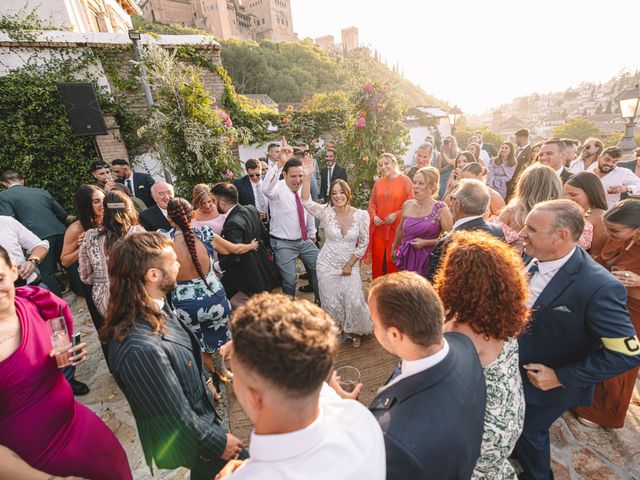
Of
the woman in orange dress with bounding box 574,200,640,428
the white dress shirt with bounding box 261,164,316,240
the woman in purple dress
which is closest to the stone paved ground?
the woman in orange dress with bounding box 574,200,640,428

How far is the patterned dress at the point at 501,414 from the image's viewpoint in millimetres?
1562

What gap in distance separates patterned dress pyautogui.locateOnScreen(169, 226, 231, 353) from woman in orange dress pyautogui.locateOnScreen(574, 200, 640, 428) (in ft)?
11.1

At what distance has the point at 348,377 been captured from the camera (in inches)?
68.1

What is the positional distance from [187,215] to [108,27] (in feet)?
64.9

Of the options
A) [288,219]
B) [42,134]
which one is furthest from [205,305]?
[42,134]

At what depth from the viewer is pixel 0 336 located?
1512 millimetres

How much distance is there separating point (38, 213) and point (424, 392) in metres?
6.02

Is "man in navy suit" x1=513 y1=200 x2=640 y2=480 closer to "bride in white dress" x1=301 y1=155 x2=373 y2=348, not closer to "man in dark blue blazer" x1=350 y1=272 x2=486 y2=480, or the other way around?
"man in dark blue blazer" x1=350 y1=272 x2=486 y2=480

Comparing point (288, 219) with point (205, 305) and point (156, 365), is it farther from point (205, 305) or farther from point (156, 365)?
point (156, 365)

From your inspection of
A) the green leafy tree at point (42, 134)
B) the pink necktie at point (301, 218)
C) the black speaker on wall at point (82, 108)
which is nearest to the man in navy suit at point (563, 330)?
the pink necktie at point (301, 218)

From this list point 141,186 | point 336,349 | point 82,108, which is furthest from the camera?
point 82,108

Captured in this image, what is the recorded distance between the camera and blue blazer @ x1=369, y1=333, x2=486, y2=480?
107cm

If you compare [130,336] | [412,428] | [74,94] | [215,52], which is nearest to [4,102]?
[74,94]

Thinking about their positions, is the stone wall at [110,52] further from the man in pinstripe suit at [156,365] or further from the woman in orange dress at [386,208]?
the man in pinstripe suit at [156,365]
